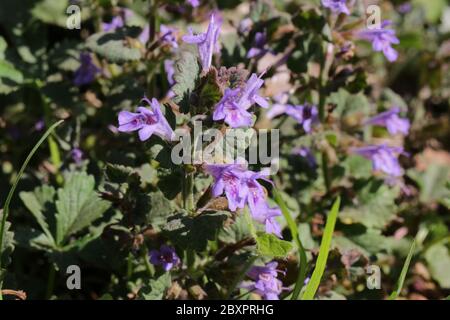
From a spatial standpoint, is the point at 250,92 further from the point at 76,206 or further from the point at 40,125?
the point at 40,125

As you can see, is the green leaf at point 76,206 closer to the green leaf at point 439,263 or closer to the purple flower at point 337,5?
Result: the purple flower at point 337,5

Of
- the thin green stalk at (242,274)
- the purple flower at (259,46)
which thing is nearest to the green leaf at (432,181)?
the purple flower at (259,46)

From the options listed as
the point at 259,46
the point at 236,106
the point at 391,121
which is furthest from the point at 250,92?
the point at 391,121

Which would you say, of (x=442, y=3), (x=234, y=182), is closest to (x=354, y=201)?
(x=234, y=182)

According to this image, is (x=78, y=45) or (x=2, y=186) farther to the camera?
(x=78, y=45)

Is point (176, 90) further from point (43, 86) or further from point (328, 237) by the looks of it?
point (43, 86)

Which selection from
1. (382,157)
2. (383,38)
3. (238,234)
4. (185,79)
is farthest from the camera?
(382,157)

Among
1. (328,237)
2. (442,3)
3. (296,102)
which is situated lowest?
(328,237)
